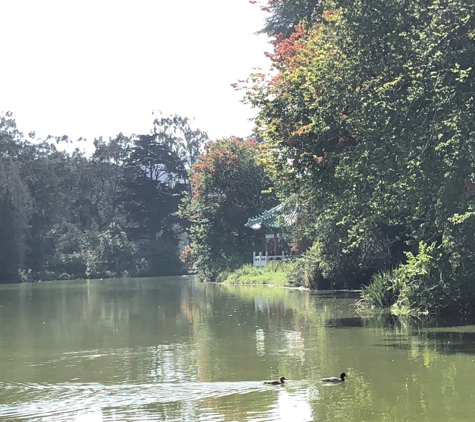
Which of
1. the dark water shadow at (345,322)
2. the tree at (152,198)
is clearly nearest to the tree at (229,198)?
the tree at (152,198)

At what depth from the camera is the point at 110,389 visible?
36.6ft

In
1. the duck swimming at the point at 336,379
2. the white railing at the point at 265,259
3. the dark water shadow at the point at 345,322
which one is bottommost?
the duck swimming at the point at 336,379

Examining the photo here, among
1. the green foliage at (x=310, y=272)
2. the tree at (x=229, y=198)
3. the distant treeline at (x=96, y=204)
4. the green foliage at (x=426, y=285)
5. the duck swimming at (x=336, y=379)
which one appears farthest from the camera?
the distant treeline at (x=96, y=204)

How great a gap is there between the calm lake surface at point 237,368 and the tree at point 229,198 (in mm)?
26429

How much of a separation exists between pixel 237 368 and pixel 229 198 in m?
36.3

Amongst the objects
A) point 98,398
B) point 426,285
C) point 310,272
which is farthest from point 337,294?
point 98,398

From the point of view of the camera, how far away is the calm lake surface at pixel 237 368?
959cm

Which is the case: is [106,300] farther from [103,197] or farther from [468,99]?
[103,197]

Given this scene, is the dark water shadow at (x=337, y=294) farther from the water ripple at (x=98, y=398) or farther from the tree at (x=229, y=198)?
the tree at (x=229, y=198)

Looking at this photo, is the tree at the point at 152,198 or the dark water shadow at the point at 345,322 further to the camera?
the tree at the point at 152,198

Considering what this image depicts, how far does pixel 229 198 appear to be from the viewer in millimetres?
48656

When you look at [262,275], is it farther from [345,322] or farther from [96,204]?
[96,204]

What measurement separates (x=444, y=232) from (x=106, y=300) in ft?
60.9

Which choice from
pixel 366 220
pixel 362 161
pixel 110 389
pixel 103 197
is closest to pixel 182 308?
pixel 366 220
